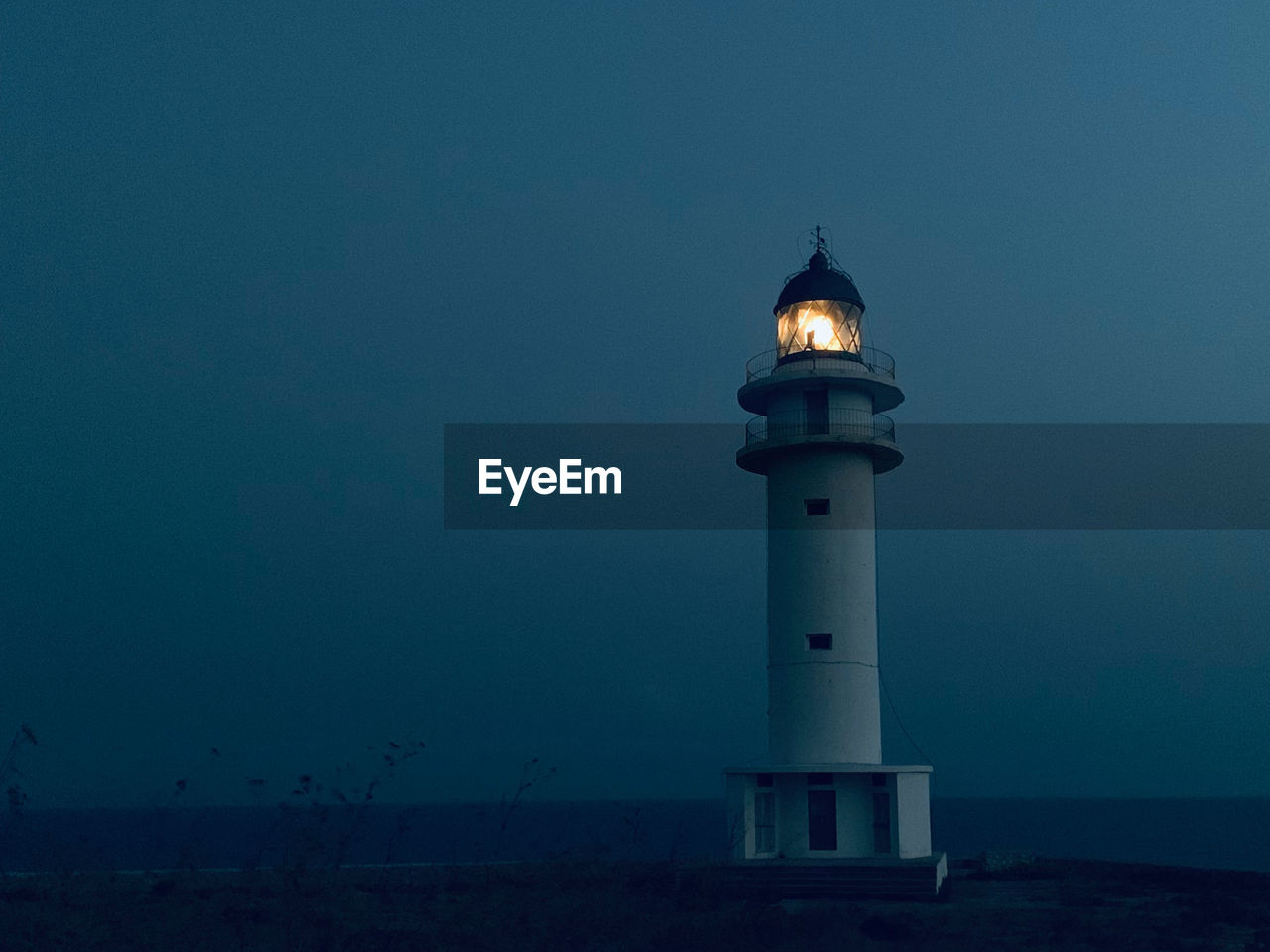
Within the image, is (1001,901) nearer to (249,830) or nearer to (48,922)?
(48,922)

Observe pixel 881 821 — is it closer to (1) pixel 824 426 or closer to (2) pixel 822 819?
(2) pixel 822 819

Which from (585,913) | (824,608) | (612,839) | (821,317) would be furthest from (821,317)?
(612,839)

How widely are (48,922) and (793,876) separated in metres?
11.6

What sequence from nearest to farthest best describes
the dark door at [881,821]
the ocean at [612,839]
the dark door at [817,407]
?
the dark door at [881,821], the dark door at [817,407], the ocean at [612,839]

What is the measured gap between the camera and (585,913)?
17.7 meters

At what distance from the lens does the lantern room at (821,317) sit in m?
24.5

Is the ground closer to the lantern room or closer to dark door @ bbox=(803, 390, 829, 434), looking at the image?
dark door @ bbox=(803, 390, 829, 434)

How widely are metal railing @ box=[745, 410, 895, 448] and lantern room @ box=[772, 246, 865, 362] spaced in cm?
122

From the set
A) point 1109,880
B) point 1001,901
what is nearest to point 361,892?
point 1001,901

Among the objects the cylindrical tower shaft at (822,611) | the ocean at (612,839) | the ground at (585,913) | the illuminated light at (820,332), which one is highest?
the illuminated light at (820,332)

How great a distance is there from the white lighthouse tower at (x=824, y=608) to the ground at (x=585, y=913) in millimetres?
1800

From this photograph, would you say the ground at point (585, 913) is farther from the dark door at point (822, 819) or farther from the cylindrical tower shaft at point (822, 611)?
the cylindrical tower shaft at point (822, 611)

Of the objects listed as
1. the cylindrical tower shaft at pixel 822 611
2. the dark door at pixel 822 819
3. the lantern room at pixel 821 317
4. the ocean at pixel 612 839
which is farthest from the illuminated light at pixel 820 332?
the ocean at pixel 612 839

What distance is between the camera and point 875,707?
75.2 ft
